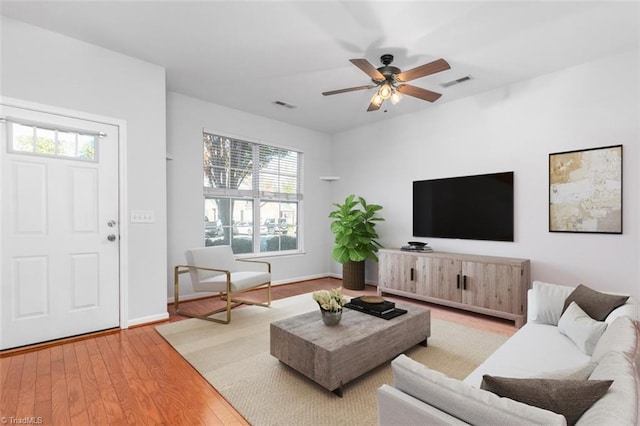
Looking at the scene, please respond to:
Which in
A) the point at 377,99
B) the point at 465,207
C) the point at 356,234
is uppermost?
the point at 377,99

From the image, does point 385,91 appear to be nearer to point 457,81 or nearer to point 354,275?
point 457,81

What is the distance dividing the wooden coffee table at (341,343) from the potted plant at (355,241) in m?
2.38

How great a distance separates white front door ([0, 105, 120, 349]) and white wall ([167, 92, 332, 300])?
1056mm

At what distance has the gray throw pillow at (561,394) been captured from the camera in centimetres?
94

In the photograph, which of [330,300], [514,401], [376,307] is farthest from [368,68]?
[514,401]

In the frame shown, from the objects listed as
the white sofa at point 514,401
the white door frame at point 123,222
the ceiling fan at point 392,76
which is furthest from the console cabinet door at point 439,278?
the white door frame at point 123,222

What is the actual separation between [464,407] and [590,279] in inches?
140

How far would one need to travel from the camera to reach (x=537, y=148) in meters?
3.76

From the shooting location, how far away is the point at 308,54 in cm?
324

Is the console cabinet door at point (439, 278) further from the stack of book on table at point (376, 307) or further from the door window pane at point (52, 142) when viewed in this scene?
the door window pane at point (52, 142)

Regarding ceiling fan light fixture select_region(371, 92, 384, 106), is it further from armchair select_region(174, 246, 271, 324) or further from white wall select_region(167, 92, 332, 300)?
white wall select_region(167, 92, 332, 300)

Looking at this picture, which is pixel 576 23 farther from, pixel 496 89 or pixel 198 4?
pixel 198 4

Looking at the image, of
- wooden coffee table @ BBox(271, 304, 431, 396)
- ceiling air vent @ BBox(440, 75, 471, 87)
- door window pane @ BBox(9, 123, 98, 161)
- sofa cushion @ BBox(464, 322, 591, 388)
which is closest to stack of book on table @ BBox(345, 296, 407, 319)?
wooden coffee table @ BBox(271, 304, 431, 396)

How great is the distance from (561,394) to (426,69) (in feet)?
8.49
